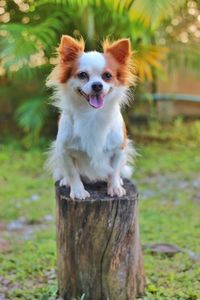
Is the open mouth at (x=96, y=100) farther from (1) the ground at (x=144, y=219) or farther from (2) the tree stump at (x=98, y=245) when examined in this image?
(1) the ground at (x=144, y=219)

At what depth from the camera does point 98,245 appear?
3084 millimetres

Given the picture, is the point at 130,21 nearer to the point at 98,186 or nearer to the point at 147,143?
the point at 147,143

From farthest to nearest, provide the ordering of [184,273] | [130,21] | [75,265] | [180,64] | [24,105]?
[180,64]
[24,105]
[130,21]
[184,273]
[75,265]

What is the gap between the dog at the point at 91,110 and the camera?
2865 millimetres

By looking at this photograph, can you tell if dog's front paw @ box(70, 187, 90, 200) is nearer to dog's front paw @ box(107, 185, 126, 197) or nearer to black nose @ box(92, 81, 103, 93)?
dog's front paw @ box(107, 185, 126, 197)

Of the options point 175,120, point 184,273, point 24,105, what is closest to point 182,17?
point 175,120

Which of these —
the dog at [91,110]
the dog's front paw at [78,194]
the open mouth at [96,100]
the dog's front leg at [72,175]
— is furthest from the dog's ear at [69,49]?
the dog's front paw at [78,194]

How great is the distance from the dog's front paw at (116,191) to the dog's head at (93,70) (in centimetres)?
54

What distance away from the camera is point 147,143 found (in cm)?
779

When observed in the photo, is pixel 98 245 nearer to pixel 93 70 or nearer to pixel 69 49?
pixel 93 70

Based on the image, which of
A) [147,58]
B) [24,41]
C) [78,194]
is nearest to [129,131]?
[147,58]

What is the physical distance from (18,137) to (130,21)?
245 centimetres

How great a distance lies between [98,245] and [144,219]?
1.93 meters

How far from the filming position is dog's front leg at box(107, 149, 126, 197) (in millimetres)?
3141
